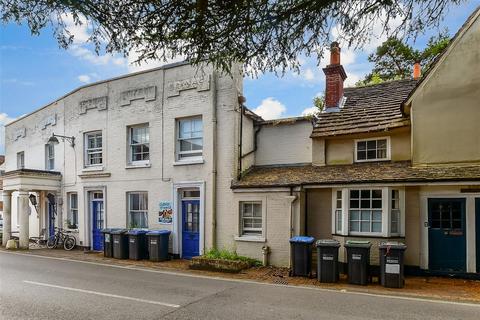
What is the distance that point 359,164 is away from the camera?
13.5m

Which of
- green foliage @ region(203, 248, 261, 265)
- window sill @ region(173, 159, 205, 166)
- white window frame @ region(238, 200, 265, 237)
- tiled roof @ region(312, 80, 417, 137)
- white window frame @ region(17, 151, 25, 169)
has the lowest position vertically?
green foliage @ region(203, 248, 261, 265)

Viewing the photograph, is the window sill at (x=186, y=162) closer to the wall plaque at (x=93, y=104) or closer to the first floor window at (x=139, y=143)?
the first floor window at (x=139, y=143)

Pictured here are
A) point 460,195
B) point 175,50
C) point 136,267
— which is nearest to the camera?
point 175,50

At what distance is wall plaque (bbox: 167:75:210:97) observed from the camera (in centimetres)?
1484

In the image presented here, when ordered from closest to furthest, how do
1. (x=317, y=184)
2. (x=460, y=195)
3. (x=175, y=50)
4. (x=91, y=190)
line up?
(x=175, y=50) < (x=460, y=195) < (x=317, y=184) < (x=91, y=190)

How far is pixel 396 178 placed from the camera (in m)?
11.3

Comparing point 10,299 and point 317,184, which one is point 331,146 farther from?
point 10,299

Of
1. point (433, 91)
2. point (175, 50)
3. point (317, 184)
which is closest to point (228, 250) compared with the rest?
point (317, 184)

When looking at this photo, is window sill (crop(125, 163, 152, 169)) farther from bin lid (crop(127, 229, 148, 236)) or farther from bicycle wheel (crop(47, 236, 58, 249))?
bicycle wheel (crop(47, 236, 58, 249))

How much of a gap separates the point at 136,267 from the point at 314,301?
7271 millimetres

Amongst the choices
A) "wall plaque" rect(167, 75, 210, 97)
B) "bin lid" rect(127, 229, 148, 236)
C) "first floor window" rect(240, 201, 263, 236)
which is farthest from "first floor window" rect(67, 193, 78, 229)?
"first floor window" rect(240, 201, 263, 236)

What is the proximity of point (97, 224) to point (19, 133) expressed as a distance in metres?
10.1

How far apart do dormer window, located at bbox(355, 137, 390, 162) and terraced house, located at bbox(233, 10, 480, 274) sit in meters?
0.03

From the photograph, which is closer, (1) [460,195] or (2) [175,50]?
(2) [175,50]
